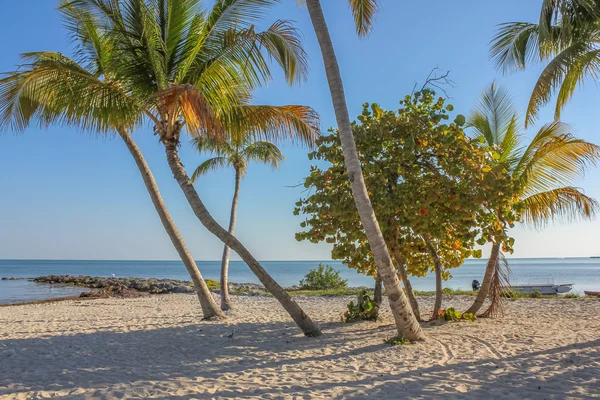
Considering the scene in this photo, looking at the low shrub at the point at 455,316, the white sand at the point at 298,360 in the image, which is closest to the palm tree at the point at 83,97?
the white sand at the point at 298,360

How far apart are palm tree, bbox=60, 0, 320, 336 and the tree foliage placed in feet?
5.30

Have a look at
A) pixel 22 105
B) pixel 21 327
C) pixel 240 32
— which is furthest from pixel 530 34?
pixel 21 327

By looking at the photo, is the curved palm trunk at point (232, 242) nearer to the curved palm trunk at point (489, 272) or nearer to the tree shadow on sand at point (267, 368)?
the tree shadow on sand at point (267, 368)

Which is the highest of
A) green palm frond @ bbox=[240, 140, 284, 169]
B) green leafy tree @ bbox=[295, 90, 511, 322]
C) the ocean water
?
green palm frond @ bbox=[240, 140, 284, 169]

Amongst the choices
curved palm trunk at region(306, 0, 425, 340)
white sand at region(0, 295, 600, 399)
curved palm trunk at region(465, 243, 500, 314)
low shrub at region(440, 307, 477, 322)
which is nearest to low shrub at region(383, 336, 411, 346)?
white sand at region(0, 295, 600, 399)

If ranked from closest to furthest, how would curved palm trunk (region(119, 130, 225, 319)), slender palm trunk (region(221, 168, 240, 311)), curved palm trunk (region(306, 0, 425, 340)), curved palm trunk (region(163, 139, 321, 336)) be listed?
curved palm trunk (region(306, 0, 425, 340))
curved palm trunk (region(163, 139, 321, 336))
curved palm trunk (region(119, 130, 225, 319))
slender palm trunk (region(221, 168, 240, 311))

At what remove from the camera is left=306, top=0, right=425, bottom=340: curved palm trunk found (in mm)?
7176

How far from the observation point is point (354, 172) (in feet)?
23.5

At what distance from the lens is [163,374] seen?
6.25 meters

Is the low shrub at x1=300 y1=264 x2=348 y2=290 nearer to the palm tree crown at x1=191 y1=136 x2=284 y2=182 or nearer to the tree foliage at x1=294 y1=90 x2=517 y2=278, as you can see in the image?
the palm tree crown at x1=191 y1=136 x2=284 y2=182

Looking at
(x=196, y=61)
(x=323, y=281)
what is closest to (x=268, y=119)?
(x=196, y=61)

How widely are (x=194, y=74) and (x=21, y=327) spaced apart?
740 centimetres

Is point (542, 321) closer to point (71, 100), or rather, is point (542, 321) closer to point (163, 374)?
point (163, 374)

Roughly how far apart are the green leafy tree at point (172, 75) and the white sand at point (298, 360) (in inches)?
60.5
